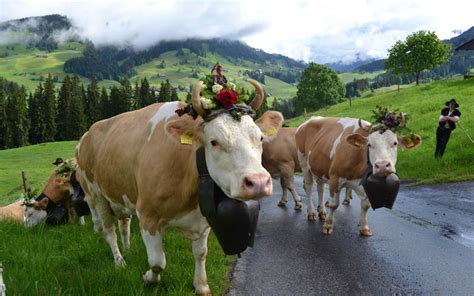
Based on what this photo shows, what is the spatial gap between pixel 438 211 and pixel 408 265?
3.91m

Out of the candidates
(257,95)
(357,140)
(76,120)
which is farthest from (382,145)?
(76,120)

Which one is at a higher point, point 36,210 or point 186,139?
point 186,139

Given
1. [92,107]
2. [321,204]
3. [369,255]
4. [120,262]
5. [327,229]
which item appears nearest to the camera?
[120,262]

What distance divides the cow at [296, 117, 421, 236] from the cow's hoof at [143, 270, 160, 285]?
400cm

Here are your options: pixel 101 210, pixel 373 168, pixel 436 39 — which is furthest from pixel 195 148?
pixel 436 39

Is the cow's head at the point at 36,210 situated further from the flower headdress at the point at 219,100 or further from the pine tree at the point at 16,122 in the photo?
the pine tree at the point at 16,122

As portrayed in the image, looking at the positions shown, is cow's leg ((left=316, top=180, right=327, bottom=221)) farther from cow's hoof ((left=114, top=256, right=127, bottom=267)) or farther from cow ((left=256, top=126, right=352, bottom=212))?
cow's hoof ((left=114, top=256, right=127, bottom=267))

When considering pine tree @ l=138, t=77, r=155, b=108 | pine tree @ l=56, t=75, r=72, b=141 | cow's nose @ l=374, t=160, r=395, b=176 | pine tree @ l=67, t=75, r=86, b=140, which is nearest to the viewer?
cow's nose @ l=374, t=160, r=395, b=176

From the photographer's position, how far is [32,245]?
22.4ft

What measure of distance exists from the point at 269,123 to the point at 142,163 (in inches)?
66.4

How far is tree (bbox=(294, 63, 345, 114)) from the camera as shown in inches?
3396

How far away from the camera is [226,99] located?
3971 mm

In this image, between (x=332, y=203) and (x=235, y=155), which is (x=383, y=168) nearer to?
(x=332, y=203)

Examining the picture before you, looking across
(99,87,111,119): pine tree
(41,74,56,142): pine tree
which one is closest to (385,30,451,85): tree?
(99,87,111,119): pine tree
